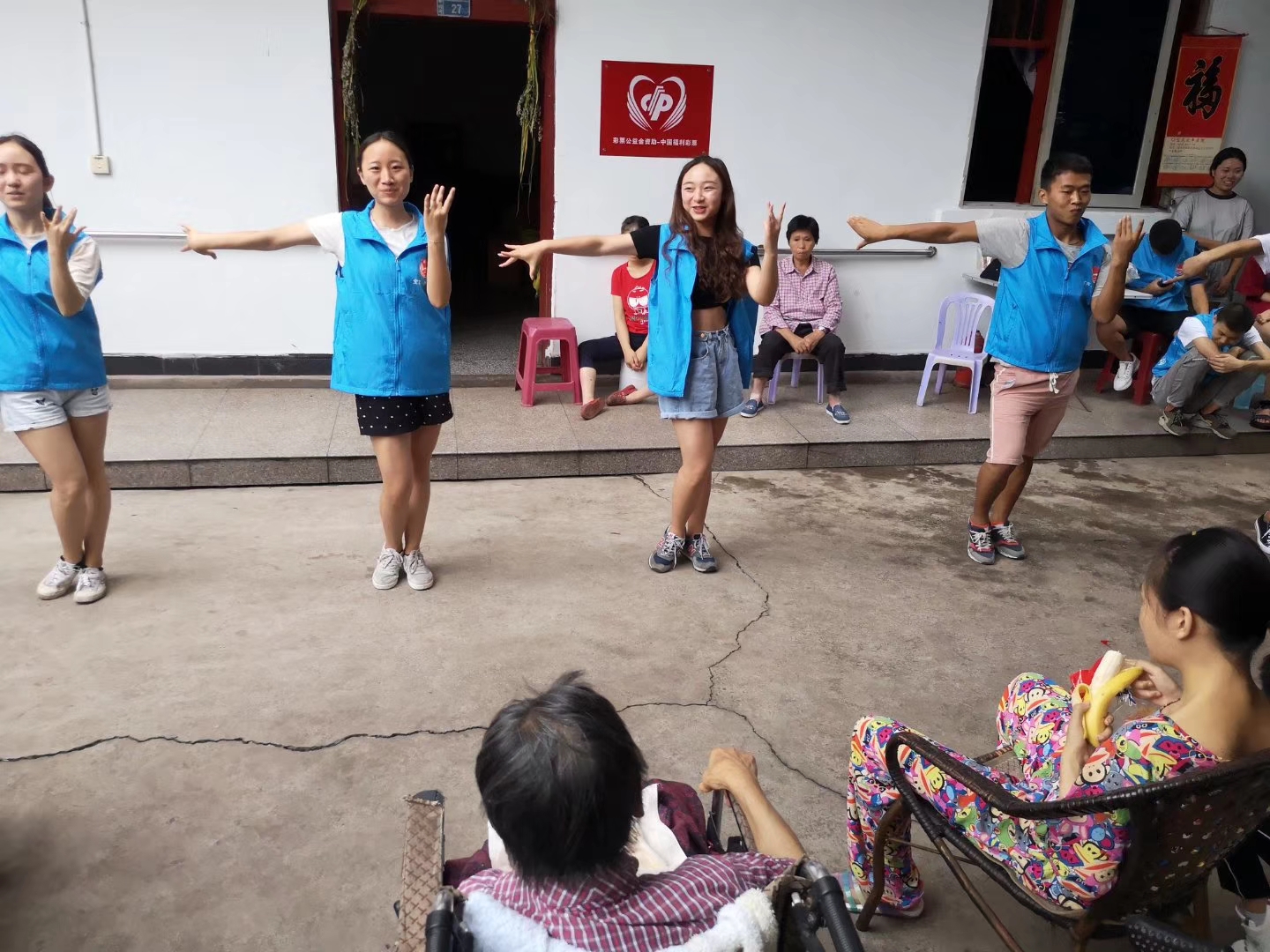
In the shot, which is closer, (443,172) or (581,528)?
(581,528)

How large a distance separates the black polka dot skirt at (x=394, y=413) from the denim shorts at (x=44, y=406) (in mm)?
869

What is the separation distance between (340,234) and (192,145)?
8.58 feet

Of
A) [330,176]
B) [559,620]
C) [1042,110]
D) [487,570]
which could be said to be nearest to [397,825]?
[559,620]

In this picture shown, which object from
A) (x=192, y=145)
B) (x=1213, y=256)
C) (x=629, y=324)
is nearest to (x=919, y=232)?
(x=1213, y=256)

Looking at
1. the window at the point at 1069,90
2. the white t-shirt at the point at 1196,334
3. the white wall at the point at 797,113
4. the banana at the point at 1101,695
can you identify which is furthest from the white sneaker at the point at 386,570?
the window at the point at 1069,90

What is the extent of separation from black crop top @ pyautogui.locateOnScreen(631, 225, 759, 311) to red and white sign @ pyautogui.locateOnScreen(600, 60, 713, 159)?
238 centimetres

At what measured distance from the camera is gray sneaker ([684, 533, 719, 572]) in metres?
3.89

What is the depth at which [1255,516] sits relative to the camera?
474 centimetres

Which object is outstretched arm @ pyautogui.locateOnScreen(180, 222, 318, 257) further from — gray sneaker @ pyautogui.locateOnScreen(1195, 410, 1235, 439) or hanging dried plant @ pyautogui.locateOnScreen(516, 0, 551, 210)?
gray sneaker @ pyautogui.locateOnScreen(1195, 410, 1235, 439)

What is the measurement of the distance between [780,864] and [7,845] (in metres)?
1.91

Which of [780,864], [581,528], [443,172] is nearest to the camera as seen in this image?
[780,864]

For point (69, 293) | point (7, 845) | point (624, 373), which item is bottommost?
point (7, 845)

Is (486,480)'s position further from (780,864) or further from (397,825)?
(780,864)

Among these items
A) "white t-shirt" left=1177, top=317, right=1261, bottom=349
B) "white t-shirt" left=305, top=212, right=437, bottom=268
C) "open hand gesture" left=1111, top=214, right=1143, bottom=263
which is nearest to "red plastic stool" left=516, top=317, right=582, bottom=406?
"white t-shirt" left=305, top=212, right=437, bottom=268
